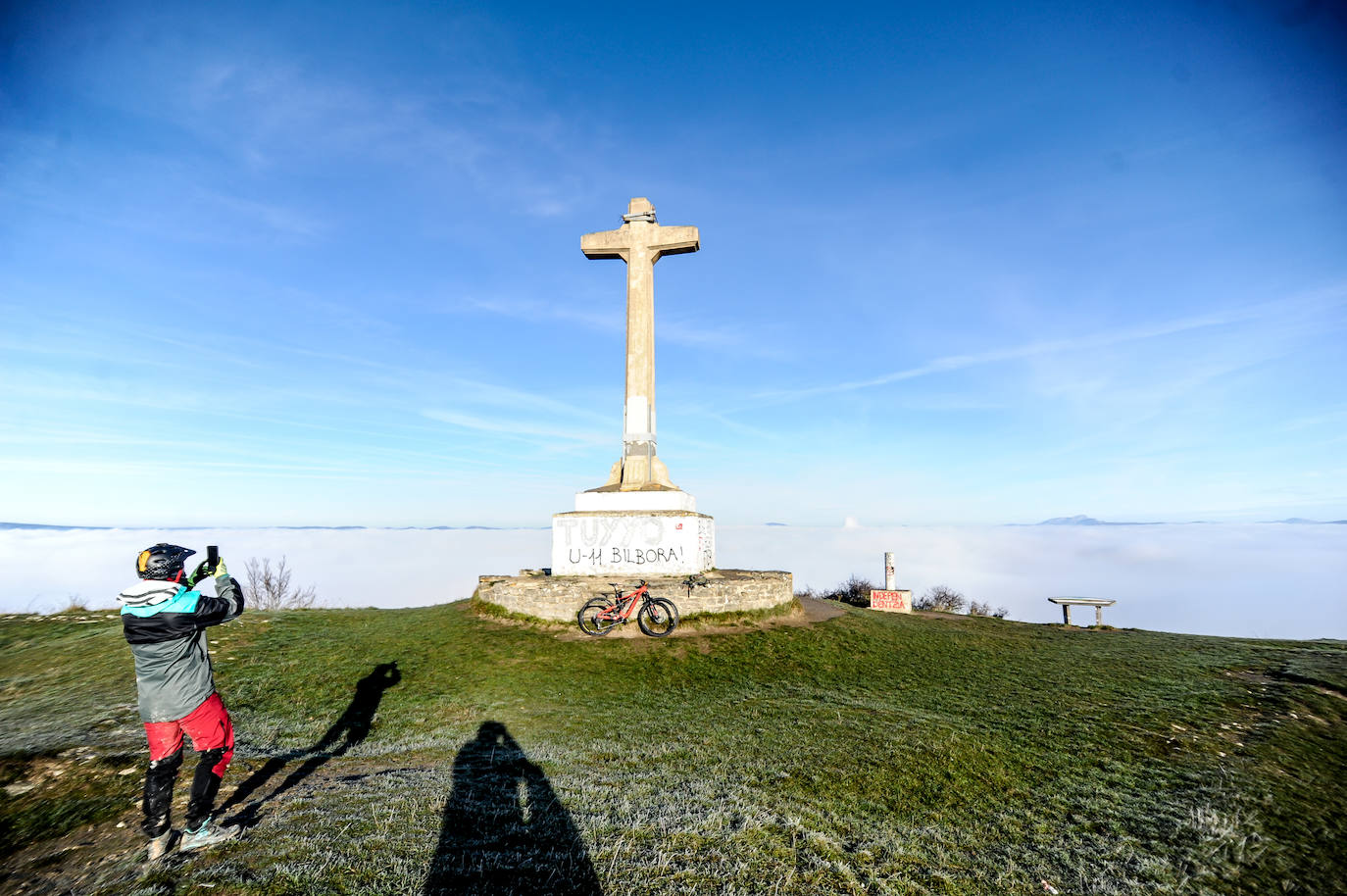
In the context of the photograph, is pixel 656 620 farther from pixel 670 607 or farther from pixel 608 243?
pixel 608 243

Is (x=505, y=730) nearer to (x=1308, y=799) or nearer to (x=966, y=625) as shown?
(x=1308, y=799)

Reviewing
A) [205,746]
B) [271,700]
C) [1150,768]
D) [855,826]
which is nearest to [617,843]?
[855,826]

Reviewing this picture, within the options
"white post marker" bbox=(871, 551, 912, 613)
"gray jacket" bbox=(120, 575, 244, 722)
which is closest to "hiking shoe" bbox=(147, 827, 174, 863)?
"gray jacket" bbox=(120, 575, 244, 722)

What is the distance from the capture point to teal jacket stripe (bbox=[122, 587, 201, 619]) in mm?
4796

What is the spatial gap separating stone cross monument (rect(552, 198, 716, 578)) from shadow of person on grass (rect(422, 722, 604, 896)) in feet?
29.4

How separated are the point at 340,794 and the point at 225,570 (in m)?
2.60

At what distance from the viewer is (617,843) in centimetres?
496

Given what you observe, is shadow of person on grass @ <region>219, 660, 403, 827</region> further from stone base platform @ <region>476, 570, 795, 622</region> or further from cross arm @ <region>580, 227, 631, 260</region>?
cross arm @ <region>580, 227, 631, 260</region>

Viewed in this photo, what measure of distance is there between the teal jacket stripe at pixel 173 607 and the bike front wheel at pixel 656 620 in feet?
32.5

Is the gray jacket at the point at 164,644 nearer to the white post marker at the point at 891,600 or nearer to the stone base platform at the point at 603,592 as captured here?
the stone base platform at the point at 603,592

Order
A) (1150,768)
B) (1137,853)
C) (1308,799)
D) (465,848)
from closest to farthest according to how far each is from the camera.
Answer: (465,848)
(1137,853)
(1308,799)
(1150,768)

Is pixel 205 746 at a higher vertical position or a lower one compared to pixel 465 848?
higher

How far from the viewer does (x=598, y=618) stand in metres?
14.0

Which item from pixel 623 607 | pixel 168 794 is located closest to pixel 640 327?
pixel 623 607
